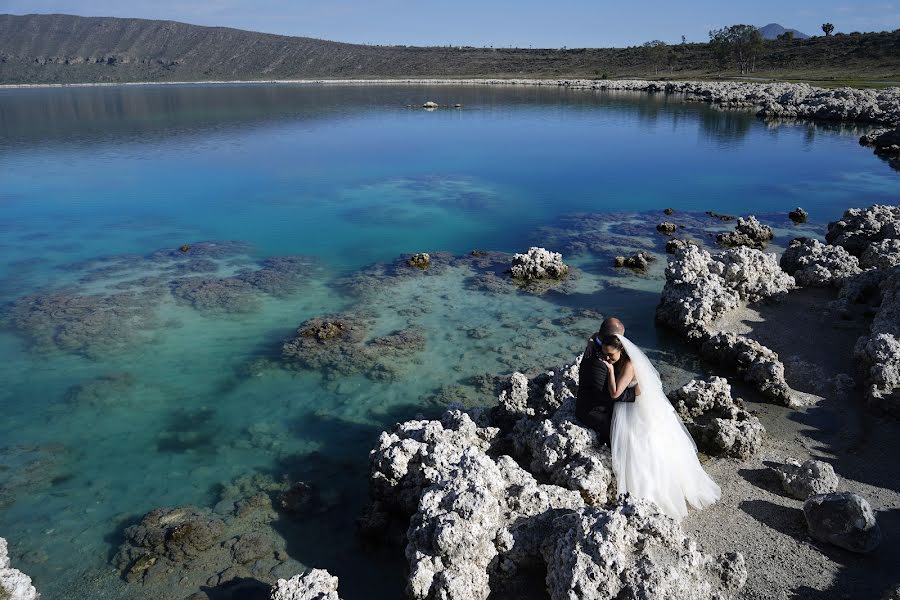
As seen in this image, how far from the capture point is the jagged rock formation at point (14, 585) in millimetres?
6309

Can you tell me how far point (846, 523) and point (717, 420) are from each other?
7.86 feet

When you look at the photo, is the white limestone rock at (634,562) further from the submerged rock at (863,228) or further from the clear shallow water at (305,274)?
the submerged rock at (863,228)

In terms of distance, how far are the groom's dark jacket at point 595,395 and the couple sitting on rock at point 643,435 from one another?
0.04 feet

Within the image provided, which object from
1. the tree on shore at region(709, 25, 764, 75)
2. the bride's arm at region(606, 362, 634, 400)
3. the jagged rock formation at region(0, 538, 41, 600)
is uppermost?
the tree on shore at region(709, 25, 764, 75)

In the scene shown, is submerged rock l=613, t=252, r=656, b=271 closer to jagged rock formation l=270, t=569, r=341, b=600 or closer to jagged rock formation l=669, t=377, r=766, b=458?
jagged rock formation l=669, t=377, r=766, b=458

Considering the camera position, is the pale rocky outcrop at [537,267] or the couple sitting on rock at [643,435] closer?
the couple sitting on rock at [643,435]

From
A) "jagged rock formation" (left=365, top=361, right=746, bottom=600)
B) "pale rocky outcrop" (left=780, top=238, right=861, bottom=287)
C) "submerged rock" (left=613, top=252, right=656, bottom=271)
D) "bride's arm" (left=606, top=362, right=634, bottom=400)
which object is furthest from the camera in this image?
"submerged rock" (left=613, top=252, right=656, bottom=271)

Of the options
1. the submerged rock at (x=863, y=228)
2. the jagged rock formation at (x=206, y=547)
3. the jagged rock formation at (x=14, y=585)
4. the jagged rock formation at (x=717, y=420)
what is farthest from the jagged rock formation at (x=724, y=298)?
the jagged rock formation at (x=14, y=585)

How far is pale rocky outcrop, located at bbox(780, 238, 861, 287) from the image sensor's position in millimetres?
14852

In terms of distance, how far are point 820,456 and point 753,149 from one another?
35081 millimetres

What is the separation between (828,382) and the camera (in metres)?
10.4

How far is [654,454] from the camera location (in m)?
7.02

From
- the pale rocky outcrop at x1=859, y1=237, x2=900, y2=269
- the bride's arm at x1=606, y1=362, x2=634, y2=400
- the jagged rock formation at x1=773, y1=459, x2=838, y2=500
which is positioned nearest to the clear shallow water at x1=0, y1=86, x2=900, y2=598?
the bride's arm at x1=606, y1=362, x2=634, y2=400

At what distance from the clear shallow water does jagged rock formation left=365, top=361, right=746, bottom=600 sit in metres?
0.91
